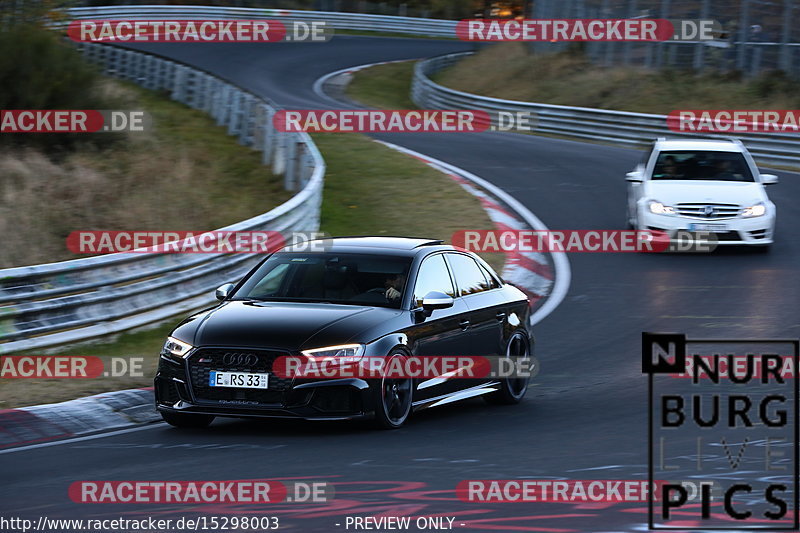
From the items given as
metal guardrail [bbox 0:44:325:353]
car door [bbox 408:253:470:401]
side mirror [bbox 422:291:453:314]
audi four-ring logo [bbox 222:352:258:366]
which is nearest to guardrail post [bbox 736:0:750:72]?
metal guardrail [bbox 0:44:325:353]

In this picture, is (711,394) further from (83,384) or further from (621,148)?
(621,148)

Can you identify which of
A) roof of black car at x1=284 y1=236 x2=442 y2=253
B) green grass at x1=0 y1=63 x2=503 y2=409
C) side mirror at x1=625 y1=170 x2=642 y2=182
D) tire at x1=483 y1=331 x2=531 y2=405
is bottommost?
green grass at x1=0 y1=63 x2=503 y2=409

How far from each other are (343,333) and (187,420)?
136cm

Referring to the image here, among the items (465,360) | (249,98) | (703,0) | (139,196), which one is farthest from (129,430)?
(703,0)

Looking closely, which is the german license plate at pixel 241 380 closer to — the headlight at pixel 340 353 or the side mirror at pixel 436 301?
the headlight at pixel 340 353

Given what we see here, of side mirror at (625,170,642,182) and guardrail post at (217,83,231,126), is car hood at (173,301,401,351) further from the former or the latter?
guardrail post at (217,83,231,126)

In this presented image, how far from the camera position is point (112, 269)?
45.0 feet

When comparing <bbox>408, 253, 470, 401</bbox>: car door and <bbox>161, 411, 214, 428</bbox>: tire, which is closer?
<bbox>161, 411, 214, 428</bbox>: tire

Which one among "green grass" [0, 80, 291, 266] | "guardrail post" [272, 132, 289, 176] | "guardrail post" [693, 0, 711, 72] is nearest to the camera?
"green grass" [0, 80, 291, 266]

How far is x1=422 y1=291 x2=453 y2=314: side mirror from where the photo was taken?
396 inches

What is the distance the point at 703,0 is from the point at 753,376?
2891 centimetres

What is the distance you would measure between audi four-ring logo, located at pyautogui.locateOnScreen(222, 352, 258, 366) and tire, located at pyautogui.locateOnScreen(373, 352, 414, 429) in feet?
2.88

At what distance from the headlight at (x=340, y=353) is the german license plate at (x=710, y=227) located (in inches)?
444

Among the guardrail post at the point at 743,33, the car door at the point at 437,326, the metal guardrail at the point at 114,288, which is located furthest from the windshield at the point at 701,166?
the guardrail post at the point at 743,33
